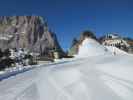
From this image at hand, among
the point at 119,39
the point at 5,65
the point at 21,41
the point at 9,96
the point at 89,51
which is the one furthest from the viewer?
the point at 21,41

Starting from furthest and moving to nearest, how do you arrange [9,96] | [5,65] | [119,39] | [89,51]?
[119,39] < [89,51] < [5,65] < [9,96]

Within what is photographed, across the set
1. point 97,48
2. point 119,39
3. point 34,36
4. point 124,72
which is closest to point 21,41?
point 34,36

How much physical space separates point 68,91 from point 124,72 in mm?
3153

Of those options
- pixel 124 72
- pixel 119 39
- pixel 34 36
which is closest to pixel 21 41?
pixel 34 36

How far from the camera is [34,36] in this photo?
199 m

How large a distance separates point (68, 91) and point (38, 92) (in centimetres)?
104

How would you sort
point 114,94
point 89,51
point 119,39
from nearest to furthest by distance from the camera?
point 114,94
point 89,51
point 119,39

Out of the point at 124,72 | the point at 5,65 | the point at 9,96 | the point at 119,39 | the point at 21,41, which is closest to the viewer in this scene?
the point at 9,96

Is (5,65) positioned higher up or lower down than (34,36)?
lower down

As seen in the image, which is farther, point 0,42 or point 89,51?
point 0,42

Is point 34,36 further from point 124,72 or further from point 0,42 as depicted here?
point 124,72

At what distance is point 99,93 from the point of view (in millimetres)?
7137

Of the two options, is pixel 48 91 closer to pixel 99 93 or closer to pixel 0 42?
pixel 99 93

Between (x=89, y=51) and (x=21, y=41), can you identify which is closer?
(x=89, y=51)
